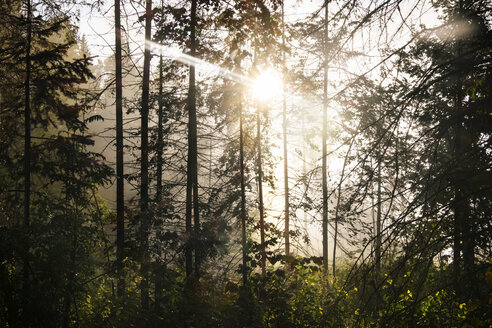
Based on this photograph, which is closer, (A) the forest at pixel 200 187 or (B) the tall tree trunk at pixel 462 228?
(B) the tall tree trunk at pixel 462 228

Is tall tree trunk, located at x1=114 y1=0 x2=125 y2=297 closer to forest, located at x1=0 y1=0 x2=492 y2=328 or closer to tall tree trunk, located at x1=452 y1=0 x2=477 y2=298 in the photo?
forest, located at x1=0 y1=0 x2=492 y2=328

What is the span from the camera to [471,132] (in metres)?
3.46

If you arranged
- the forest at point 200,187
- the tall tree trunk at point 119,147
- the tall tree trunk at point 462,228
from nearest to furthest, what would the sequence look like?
1. the tall tree trunk at point 462,228
2. the forest at point 200,187
3. the tall tree trunk at point 119,147

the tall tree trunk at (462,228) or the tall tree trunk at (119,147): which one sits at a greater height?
the tall tree trunk at (119,147)

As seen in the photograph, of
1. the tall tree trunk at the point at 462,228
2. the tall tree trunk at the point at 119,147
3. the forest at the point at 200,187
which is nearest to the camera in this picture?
the tall tree trunk at the point at 462,228

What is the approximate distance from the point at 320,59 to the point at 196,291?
611 cm

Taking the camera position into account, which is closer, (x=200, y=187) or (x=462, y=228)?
(x=462, y=228)

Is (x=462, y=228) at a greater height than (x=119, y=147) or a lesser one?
lesser

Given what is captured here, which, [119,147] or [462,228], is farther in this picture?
[119,147]

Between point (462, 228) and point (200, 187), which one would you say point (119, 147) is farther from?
point (462, 228)

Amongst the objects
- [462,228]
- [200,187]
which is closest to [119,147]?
[200,187]

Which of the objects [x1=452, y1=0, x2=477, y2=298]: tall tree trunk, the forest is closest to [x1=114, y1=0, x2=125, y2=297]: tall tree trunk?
the forest

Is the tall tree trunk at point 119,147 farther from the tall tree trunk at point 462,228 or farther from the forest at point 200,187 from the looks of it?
the tall tree trunk at point 462,228

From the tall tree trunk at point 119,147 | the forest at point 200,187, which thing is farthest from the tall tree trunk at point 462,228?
the tall tree trunk at point 119,147
